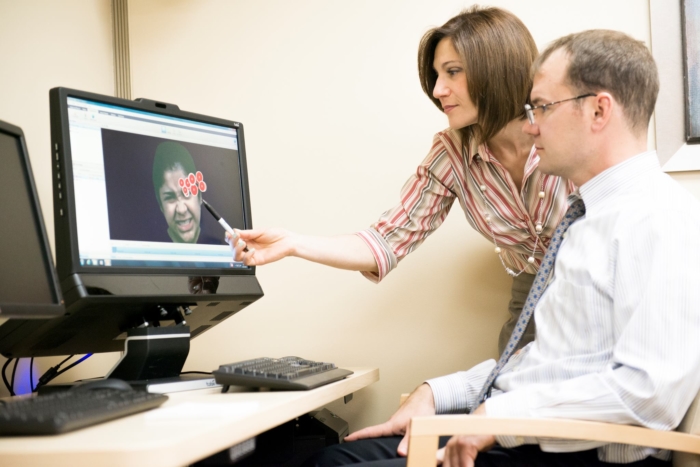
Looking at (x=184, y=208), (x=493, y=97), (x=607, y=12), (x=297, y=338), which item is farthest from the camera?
(x=297, y=338)

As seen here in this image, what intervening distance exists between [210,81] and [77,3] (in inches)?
18.0

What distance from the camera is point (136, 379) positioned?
4.33 ft

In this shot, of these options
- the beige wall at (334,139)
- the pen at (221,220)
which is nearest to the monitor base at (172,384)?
the pen at (221,220)

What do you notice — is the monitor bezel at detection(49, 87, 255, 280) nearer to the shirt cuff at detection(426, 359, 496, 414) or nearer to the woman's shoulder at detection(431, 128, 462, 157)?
the shirt cuff at detection(426, 359, 496, 414)

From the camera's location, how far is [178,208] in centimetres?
148

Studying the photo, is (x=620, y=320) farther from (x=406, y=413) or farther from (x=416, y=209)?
(x=416, y=209)

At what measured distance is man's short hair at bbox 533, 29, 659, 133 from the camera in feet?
4.12

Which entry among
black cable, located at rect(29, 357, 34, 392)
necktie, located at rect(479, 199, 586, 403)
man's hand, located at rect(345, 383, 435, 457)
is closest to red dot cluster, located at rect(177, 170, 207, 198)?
black cable, located at rect(29, 357, 34, 392)

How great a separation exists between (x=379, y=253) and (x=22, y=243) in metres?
0.88

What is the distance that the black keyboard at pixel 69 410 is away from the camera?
833mm

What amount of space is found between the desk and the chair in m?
0.23

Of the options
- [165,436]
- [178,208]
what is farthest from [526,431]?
[178,208]

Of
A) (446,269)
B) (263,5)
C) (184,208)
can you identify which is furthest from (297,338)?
(263,5)

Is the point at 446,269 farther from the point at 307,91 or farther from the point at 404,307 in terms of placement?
the point at 307,91
